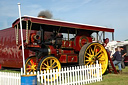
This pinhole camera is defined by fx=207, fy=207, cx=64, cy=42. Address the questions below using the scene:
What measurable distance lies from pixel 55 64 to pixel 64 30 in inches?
94.2

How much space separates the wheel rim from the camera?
9.93 m

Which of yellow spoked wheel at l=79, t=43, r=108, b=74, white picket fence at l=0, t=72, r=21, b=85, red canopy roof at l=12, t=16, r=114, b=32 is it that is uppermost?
red canopy roof at l=12, t=16, r=114, b=32

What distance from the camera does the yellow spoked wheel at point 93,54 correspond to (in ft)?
31.5

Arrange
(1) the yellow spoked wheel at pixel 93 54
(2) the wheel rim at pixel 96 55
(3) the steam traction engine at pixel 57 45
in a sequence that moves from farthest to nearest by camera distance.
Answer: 1. (2) the wheel rim at pixel 96 55
2. (1) the yellow spoked wheel at pixel 93 54
3. (3) the steam traction engine at pixel 57 45

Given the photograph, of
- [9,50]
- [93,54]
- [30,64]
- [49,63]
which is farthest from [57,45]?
[9,50]

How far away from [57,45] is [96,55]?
81.4 inches

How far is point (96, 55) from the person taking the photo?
10.2m

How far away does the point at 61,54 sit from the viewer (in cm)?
959

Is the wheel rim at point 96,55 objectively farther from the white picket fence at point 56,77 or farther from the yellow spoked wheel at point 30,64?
the yellow spoked wheel at point 30,64

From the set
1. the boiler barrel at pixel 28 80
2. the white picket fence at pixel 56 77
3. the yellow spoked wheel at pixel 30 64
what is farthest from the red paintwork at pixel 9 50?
the boiler barrel at pixel 28 80

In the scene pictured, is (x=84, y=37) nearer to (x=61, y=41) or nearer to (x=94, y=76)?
(x=61, y=41)

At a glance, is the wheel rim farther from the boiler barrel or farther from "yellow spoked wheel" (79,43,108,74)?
the boiler barrel

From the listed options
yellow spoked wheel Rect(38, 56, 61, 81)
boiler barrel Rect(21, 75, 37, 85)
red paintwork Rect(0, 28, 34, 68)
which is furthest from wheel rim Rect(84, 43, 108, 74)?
red paintwork Rect(0, 28, 34, 68)

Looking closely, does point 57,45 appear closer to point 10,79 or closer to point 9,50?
point 10,79
